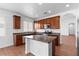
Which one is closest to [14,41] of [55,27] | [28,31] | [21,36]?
[21,36]

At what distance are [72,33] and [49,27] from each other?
659cm

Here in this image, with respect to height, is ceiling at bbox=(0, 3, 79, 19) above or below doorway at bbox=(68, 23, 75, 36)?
above

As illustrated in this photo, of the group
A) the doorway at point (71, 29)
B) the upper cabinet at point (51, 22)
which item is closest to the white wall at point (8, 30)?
the upper cabinet at point (51, 22)

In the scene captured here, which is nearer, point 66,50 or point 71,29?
point 66,50

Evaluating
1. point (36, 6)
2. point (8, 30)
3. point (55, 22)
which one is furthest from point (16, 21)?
point (55, 22)

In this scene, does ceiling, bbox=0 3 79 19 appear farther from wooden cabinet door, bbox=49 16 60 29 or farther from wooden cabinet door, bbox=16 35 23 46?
wooden cabinet door, bbox=16 35 23 46

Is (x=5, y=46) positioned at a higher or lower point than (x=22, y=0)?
lower

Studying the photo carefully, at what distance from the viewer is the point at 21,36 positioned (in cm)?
523

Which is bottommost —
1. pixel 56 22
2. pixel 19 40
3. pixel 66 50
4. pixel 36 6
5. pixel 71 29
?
pixel 66 50

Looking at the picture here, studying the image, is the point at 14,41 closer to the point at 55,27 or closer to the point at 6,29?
the point at 6,29

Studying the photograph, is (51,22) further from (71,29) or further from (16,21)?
(71,29)

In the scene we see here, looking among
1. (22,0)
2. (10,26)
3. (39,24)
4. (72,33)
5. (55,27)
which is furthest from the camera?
(72,33)

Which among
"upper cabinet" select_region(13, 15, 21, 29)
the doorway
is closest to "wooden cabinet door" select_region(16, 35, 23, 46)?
"upper cabinet" select_region(13, 15, 21, 29)

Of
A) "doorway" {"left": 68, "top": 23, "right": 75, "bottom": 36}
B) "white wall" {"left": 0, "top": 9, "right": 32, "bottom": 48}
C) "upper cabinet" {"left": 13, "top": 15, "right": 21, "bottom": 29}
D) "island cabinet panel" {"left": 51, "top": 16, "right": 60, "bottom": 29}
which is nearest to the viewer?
"white wall" {"left": 0, "top": 9, "right": 32, "bottom": 48}
